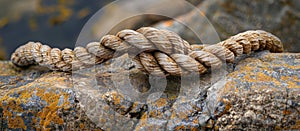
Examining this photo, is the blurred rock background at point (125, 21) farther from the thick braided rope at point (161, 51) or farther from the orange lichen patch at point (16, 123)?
the orange lichen patch at point (16, 123)

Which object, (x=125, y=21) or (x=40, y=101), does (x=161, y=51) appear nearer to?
(x=40, y=101)

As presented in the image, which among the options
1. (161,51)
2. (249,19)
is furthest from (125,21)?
(161,51)

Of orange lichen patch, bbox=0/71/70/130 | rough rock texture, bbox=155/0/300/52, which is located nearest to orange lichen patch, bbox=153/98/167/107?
orange lichen patch, bbox=0/71/70/130

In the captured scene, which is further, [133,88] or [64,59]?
[64,59]

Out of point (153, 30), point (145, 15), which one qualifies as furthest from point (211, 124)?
point (145, 15)

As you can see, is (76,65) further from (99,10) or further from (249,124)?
(99,10)

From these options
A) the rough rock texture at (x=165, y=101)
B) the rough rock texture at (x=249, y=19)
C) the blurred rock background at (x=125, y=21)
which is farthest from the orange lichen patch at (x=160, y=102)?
the blurred rock background at (x=125, y=21)
